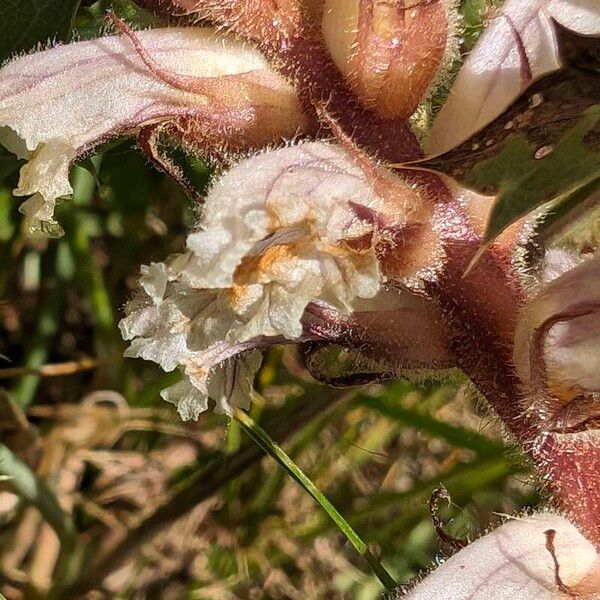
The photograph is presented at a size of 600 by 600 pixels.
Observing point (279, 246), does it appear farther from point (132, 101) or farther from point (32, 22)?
point (32, 22)

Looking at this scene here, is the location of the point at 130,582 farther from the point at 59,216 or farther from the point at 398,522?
the point at 59,216

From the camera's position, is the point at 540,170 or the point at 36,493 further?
the point at 36,493

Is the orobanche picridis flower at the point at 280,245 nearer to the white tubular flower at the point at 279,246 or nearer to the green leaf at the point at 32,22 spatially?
the white tubular flower at the point at 279,246

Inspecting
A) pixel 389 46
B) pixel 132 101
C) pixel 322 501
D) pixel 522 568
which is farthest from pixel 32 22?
pixel 522 568

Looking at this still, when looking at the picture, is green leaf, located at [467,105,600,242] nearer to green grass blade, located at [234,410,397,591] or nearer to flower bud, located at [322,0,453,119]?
flower bud, located at [322,0,453,119]

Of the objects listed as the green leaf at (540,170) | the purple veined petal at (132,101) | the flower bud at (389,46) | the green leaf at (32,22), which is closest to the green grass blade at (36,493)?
the green leaf at (32,22)

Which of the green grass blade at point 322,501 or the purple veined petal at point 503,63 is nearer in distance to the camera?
the purple veined petal at point 503,63

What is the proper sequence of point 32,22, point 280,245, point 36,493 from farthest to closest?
point 36,493, point 32,22, point 280,245
